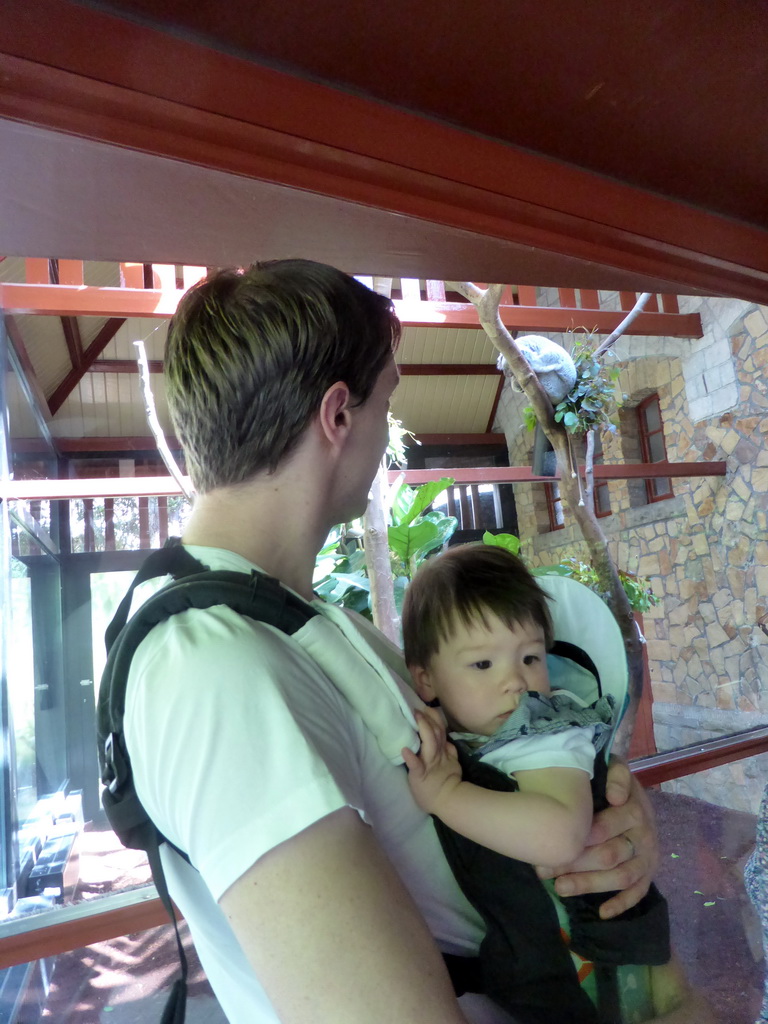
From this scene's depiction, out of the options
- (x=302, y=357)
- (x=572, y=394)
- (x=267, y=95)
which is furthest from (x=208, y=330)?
(x=572, y=394)

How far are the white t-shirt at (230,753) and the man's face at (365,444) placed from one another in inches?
8.0

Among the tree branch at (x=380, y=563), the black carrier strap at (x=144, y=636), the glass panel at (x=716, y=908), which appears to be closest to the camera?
the black carrier strap at (x=144, y=636)

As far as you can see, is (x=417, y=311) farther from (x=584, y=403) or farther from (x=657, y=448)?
(x=657, y=448)

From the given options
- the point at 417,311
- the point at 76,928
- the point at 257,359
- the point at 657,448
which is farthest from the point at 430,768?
the point at 657,448

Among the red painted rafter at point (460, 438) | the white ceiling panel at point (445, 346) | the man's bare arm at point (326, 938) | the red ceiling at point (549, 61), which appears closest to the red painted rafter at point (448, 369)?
the white ceiling panel at point (445, 346)

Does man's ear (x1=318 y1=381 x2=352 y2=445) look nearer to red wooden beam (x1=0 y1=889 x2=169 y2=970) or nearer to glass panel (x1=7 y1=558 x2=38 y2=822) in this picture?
red wooden beam (x1=0 y1=889 x2=169 y2=970)

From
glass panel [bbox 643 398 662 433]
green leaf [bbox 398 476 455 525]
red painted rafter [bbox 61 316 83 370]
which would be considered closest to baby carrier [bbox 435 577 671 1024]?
green leaf [bbox 398 476 455 525]

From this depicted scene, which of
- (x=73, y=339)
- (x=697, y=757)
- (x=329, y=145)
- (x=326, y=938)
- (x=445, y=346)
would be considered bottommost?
(x=697, y=757)

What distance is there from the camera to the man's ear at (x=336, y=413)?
28.9 inches

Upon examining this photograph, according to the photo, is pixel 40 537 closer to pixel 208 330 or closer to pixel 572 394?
pixel 572 394

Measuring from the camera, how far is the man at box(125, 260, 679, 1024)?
0.47m

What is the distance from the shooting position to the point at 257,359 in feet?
2.30

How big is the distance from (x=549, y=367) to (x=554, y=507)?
4.86 m

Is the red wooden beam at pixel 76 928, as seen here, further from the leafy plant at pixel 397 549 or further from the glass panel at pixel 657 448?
the glass panel at pixel 657 448
